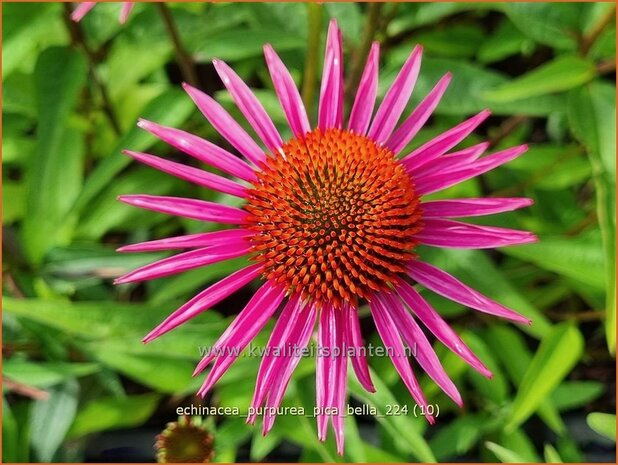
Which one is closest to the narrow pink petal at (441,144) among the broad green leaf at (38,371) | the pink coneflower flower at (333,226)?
the pink coneflower flower at (333,226)

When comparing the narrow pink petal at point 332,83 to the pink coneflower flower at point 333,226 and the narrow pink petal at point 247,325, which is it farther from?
the narrow pink petal at point 247,325

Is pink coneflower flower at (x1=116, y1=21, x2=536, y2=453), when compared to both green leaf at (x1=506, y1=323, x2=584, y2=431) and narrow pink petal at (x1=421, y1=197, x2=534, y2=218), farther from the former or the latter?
green leaf at (x1=506, y1=323, x2=584, y2=431)

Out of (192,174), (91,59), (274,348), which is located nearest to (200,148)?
(192,174)

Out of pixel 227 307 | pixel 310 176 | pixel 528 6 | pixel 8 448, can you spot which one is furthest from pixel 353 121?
pixel 8 448

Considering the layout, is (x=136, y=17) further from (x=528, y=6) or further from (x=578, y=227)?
(x=578, y=227)

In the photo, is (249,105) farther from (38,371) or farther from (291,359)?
(38,371)

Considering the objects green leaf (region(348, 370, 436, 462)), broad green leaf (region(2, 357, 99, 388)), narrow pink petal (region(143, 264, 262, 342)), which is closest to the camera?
narrow pink petal (region(143, 264, 262, 342))

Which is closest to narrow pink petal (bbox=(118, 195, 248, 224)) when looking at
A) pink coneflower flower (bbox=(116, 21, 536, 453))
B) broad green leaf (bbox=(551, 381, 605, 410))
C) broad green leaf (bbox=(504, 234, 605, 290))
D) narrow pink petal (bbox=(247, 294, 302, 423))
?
pink coneflower flower (bbox=(116, 21, 536, 453))
